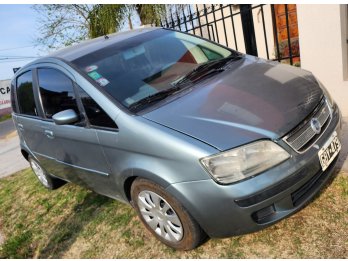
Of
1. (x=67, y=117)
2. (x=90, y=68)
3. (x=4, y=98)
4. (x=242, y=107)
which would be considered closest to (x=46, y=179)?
(x=67, y=117)

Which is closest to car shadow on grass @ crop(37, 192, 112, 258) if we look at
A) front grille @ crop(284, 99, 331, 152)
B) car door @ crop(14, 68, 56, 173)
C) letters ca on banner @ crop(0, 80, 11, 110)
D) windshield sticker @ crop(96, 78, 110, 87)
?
car door @ crop(14, 68, 56, 173)

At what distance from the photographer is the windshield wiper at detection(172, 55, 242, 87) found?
3.15 m

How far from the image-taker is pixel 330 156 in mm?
2660

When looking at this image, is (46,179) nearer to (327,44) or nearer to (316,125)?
(316,125)

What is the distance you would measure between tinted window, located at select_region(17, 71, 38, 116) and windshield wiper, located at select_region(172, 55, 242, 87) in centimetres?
192

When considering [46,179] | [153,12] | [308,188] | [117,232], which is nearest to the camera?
[308,188]

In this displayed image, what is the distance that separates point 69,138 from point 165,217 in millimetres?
1292

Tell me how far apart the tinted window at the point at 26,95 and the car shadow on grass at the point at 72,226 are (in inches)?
48.2

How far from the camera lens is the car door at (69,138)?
3.17m

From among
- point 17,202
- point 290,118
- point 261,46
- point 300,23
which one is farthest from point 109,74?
point 261,46

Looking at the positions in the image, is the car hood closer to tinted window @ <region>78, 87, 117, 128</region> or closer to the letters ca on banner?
tinted window @ <region>78, 87, 117, 128</region>

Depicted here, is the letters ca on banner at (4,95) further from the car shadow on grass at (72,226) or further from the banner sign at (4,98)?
the car shadow on grass at (72,226)

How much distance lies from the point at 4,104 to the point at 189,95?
2139cm

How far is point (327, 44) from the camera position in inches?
173
